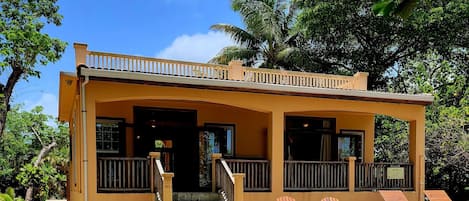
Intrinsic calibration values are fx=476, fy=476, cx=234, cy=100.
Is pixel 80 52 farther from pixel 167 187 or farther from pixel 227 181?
pixel 227 181

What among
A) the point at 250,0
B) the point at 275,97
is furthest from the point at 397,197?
the point at 250,0

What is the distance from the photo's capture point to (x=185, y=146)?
12.5m

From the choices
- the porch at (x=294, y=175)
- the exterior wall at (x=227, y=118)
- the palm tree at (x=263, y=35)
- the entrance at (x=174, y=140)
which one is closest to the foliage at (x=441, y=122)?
the palm tree at (x=263, y=35)

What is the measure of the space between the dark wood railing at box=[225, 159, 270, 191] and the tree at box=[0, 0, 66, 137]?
9.03 metres

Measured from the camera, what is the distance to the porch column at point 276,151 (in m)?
11.1

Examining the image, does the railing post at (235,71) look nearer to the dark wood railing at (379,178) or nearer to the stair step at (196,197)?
the stair step at (196,197)

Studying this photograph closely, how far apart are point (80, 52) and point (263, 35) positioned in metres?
14.6

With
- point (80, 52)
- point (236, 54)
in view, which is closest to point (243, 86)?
point (80, 52)

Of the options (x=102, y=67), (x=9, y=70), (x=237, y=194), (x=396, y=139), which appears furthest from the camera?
(x=396, y=139)

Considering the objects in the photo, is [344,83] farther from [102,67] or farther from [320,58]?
[320,58]

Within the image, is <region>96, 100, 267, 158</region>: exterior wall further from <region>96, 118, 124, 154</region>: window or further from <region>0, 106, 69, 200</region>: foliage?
<region>0, 106, 69, 200</region>: foliage

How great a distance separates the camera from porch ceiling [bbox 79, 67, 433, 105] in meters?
9.59

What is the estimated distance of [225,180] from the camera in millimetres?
10180

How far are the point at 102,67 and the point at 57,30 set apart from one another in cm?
1034
